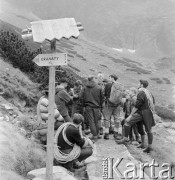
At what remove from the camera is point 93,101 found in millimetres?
9109

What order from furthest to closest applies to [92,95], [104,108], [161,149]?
[161,149] < [104,108] < [92,95]

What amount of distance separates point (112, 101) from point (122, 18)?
129 meters

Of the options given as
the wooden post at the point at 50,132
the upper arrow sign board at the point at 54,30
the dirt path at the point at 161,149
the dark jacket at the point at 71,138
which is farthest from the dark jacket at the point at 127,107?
the upper arrow sign board at the point at 54,30

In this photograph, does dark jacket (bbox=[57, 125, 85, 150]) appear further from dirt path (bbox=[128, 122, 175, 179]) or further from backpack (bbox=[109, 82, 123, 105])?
backpack (bbox=[109, 82, 123, 105])

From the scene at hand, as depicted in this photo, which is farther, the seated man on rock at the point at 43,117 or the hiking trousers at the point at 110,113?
the hiking trousers at the point at 110,113

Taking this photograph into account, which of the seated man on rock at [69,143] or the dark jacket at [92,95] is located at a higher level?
the dark jacket at [92,95]

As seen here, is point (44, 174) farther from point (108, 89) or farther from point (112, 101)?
point (108, 89)

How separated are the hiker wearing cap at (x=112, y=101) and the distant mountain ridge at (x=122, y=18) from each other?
94314mm

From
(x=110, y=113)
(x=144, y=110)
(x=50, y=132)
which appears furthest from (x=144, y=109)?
(x=50, y=132)

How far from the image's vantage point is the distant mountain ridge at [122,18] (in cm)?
10950

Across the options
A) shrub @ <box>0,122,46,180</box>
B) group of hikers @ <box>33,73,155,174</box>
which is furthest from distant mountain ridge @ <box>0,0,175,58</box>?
shrub @ <box>0,122,46,180</box>

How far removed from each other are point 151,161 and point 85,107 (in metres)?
2.33

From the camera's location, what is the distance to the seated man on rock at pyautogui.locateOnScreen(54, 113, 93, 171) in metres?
6.61

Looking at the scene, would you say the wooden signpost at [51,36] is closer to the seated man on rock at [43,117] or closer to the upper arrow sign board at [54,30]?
the upper arrow sign board at [54,30]
